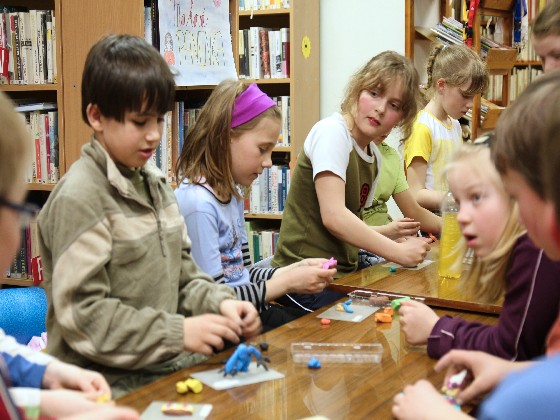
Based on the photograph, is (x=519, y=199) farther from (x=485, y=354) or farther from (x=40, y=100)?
(x=40, y=100)

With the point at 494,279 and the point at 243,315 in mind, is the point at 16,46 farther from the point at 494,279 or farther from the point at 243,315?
the point at 494,279

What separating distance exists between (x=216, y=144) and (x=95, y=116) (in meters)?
0.55

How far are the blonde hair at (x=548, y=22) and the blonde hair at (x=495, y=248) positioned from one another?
28.4 inches

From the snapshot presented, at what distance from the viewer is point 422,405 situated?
1095 mm

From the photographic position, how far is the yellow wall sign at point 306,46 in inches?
168

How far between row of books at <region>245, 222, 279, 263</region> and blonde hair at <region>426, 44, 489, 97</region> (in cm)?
134

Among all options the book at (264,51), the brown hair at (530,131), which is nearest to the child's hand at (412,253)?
the brown hair at (530,131)

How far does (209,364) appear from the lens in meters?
1.35

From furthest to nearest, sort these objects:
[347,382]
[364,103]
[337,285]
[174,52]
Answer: [174,52] → [364,103] → [337,285] → [347,382]

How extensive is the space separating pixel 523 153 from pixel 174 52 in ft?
6.58

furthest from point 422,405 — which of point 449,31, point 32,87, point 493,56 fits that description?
point 493,56

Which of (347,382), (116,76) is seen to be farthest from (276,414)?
(116,76)

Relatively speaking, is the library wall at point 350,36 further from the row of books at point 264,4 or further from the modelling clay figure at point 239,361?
the modelling clay figure at point 239,361

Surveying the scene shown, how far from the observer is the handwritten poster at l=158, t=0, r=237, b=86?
2713 mm
